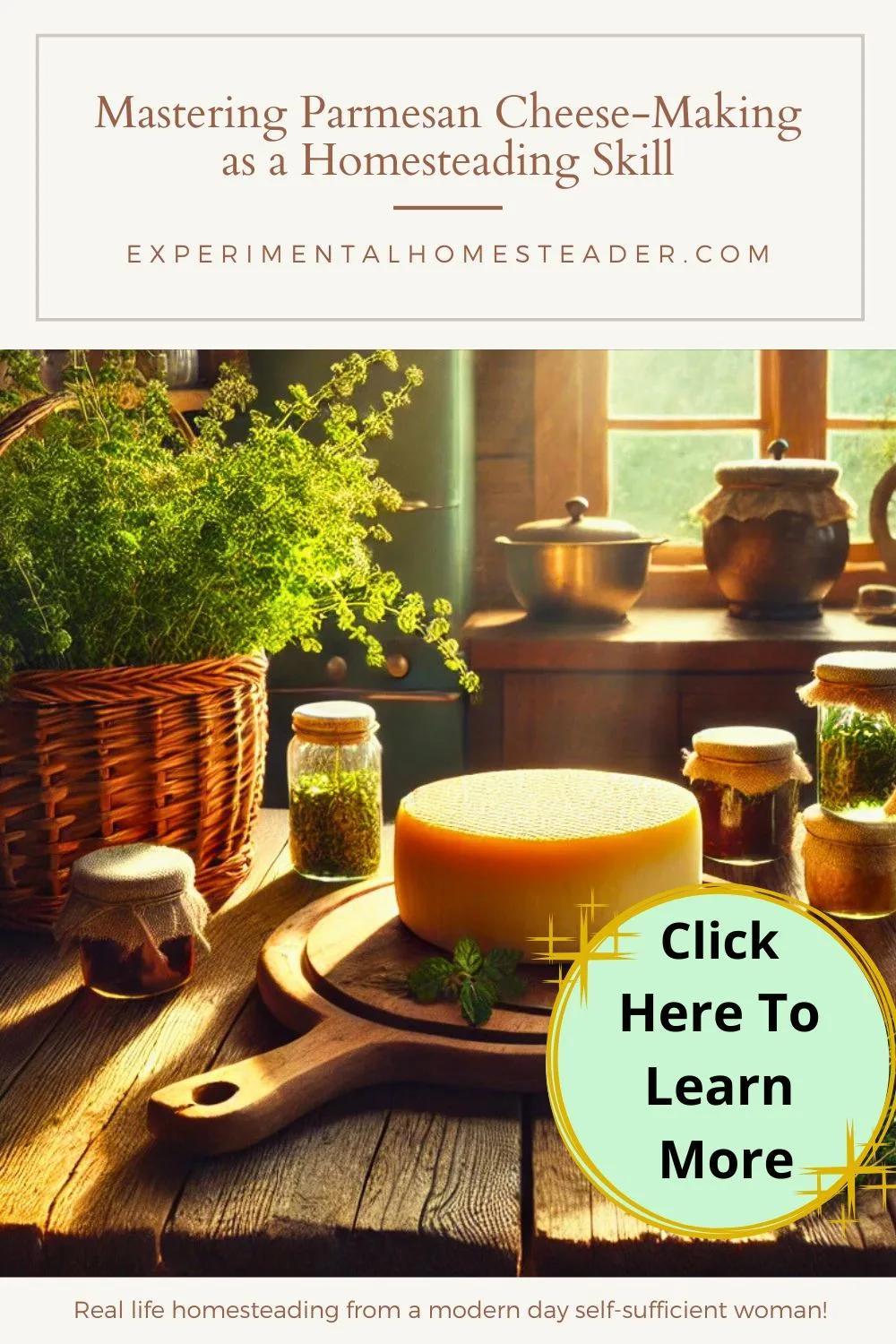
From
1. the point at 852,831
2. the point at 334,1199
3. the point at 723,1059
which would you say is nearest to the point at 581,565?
the point at 852,831

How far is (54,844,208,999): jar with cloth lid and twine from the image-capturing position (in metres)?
0.90

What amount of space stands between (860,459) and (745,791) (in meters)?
1.70

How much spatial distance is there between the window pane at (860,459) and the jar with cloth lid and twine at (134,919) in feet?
→ 6.82

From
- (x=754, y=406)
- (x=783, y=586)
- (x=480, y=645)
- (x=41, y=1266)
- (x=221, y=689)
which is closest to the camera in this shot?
(x=41, y=1266)

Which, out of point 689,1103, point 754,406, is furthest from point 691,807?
point 754,406

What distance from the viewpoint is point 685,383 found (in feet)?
8.87

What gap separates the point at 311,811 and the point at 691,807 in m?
0.36

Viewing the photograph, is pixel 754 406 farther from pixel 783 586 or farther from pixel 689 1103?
pixel 689 1103

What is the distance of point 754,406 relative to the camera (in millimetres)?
2711

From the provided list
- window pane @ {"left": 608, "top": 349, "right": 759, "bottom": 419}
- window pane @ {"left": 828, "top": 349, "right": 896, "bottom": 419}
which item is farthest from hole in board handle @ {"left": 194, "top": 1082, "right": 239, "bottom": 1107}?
window pane @ {"left": 828, "top": 349, "right": 896, "bottom": 419}

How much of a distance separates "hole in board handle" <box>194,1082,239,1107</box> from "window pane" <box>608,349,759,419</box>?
7.05ft

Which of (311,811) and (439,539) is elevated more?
(439,539)

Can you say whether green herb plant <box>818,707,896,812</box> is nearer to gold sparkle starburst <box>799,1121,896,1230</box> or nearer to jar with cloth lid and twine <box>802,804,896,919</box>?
jar with cloth lid and twine <box>802,804,896,919</box>
